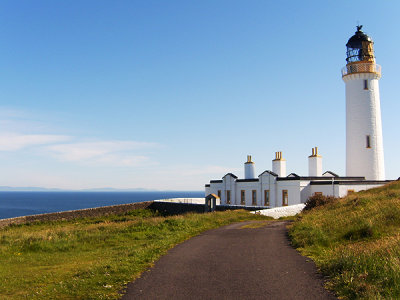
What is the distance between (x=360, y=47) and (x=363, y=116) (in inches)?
318

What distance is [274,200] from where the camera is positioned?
1531 inches

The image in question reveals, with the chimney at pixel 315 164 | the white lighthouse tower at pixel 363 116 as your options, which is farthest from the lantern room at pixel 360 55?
the chimney at pixel 315 164

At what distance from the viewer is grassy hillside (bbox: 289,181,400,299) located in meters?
7.35

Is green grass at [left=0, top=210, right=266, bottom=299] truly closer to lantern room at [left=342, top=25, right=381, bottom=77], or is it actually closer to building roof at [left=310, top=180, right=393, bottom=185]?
building roof at [left=310, top=180, right=393, bottom=185]

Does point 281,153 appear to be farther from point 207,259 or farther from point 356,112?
point 207,259

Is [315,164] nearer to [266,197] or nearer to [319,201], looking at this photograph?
[266,197]

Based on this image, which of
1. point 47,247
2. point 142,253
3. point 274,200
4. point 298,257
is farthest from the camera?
point 274,200

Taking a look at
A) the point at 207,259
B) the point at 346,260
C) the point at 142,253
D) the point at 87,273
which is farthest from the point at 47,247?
the point at 346,260

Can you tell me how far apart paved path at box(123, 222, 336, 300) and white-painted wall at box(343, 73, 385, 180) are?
95.4 feet

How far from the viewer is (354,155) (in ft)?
132

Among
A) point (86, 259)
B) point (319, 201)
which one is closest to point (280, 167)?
point (319, 201)

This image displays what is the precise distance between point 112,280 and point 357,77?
3855 centimetres

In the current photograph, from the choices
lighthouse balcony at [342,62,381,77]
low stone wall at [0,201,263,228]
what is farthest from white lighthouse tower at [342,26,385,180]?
low stone wall at [0,201,263,228]

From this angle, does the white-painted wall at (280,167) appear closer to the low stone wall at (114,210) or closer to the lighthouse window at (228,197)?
the lighthouse window at (228,197)
